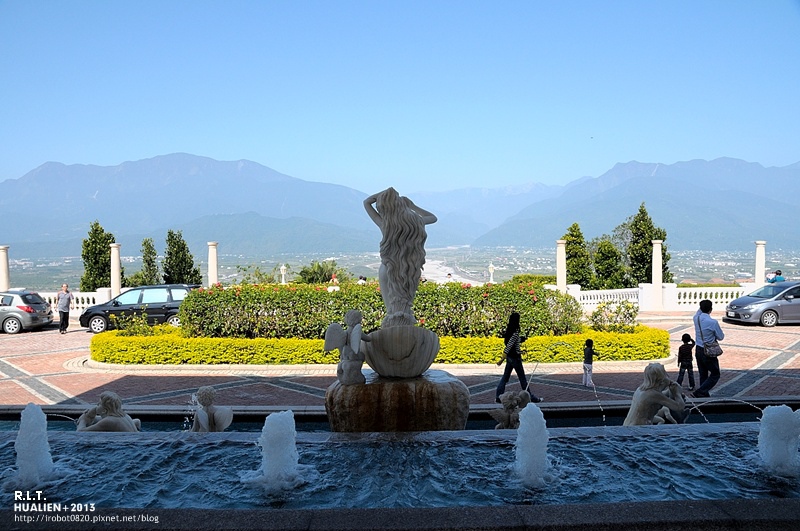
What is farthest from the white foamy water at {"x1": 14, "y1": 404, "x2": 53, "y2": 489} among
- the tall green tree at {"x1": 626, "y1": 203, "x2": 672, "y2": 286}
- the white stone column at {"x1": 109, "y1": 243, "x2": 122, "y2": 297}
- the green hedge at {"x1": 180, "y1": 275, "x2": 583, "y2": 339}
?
the tall green tree at {"x1": 626, "y1": 203, "x2": 672, "y2": 286}

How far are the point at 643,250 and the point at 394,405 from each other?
78.5 feet

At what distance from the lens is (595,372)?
474 inches

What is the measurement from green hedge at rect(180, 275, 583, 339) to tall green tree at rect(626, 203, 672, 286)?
589 inches

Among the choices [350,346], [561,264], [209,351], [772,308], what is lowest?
[209,351]

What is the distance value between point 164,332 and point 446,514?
1205 cm

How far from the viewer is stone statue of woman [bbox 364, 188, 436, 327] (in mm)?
6316

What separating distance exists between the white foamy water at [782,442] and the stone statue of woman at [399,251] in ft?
10.5

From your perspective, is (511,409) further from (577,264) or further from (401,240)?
(577,264)

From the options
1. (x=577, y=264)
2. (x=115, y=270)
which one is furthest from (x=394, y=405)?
(x=577, y=264)

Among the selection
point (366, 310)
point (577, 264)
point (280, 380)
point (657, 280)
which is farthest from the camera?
point (577, 264)

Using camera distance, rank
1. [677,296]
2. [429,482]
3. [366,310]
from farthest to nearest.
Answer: [677,296] < [366,310] < [429,482]

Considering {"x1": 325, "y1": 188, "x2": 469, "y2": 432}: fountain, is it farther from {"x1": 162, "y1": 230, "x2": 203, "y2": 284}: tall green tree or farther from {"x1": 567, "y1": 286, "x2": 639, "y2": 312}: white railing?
{"x1": 162, "y1": 230, "x2": 203, "y2": 284}: tall green tree

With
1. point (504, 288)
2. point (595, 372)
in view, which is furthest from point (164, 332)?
point (595, 372)

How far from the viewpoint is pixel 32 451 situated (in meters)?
4.97
